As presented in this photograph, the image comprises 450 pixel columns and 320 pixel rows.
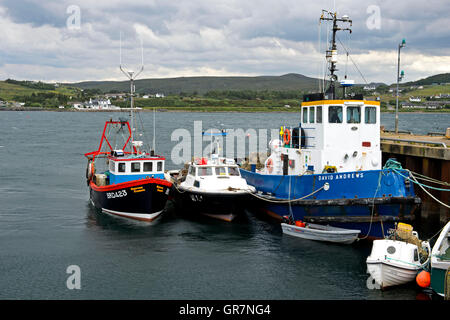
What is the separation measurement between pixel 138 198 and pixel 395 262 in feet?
44.5

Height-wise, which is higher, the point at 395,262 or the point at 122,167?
the point at 122,167

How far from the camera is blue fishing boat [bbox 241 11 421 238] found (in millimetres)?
19578

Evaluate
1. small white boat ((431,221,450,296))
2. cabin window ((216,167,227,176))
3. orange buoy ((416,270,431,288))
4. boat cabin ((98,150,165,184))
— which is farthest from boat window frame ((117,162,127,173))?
small white boat ((431,221,450,296))

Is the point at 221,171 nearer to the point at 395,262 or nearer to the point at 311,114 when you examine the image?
the point at 311,114

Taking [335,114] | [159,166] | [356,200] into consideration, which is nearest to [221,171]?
[159,166]

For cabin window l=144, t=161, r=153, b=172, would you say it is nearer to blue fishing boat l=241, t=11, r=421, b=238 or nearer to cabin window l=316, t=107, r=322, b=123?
blue fishing boat l=241, t=11, r=421, b=238

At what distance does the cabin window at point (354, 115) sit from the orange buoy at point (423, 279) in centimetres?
882

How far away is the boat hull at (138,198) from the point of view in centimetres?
2459

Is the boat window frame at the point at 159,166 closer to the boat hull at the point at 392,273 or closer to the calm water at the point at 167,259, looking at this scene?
the calm water at the point at 167,259

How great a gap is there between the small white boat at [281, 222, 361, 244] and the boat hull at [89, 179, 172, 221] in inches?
265

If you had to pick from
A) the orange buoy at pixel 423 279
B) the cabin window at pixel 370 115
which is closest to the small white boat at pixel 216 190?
the cabin window at pixel 370 115

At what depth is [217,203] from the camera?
2467cm

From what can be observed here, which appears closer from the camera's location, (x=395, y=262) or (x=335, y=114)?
(x=395, y=262)
